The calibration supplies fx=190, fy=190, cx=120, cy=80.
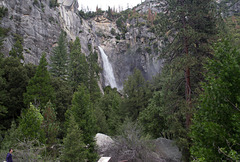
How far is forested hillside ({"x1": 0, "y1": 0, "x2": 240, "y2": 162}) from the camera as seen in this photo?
5941 mm

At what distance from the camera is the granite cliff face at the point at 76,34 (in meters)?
40.8

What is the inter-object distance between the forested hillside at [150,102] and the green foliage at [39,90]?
107 mm

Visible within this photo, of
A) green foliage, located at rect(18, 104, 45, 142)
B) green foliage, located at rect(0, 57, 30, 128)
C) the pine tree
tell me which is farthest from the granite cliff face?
the pine tree

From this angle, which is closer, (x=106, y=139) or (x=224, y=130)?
(x=224, y=130)

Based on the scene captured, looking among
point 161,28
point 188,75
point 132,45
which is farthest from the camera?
point 132,45

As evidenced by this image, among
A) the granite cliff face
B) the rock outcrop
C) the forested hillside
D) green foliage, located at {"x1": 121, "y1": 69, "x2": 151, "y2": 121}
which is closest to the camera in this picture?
the forested hillside

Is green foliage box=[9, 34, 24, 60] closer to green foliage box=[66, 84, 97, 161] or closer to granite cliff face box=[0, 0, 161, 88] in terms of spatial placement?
granite cliff face box=[0, 0, 161, 88]

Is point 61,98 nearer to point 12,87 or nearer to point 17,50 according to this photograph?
point 12,87

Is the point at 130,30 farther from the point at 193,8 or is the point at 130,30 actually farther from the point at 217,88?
the point at 217,88

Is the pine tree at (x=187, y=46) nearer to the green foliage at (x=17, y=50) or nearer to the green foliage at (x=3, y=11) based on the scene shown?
the green foliage at (x=17, y=50)

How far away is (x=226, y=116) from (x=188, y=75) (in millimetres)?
6934

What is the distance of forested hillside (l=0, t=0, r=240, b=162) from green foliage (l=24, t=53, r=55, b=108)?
107 mm

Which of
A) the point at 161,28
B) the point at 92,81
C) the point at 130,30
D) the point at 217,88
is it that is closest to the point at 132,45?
the point at 130,30

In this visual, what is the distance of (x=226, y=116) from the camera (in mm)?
5816
